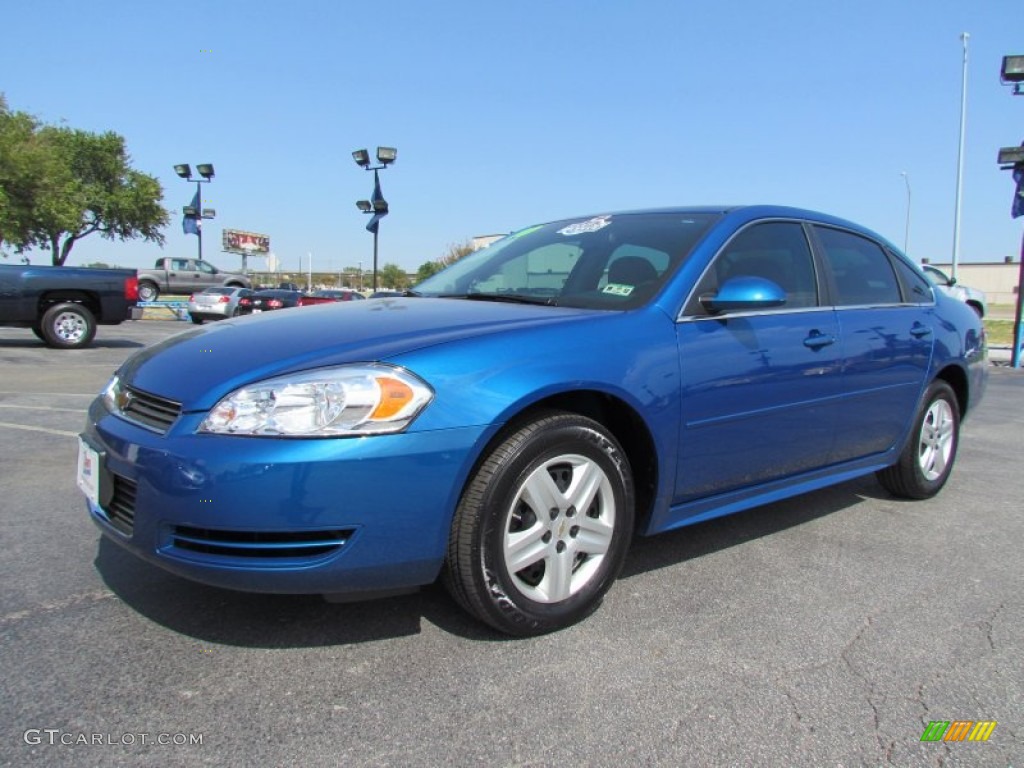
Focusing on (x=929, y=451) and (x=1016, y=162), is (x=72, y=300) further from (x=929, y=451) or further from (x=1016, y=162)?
(x=1016, y=162)

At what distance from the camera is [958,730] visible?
1.96 meters

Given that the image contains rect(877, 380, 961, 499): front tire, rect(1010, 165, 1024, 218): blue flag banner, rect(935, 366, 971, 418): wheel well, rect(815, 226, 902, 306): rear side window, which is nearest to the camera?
rect(815, 226, 902, 306): rear side window

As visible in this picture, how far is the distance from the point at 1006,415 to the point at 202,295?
20798 millimetres

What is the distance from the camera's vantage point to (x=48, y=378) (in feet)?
27.3

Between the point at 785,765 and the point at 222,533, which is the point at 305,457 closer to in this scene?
the point at 222,533

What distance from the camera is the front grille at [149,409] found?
2229mm

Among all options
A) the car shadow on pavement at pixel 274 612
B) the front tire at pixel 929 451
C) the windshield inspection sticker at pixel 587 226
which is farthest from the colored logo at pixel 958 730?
the windshield inspection sticker at pixel 587 226

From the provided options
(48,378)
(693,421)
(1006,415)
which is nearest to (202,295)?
(48,378)

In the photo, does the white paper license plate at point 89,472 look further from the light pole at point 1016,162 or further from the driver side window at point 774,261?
the light pole at point 1016,162

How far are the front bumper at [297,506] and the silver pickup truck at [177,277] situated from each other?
31.3m

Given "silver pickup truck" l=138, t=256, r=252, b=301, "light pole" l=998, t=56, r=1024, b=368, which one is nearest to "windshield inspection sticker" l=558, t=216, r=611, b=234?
"light pole" l=998, t=56, r=1024, b=368

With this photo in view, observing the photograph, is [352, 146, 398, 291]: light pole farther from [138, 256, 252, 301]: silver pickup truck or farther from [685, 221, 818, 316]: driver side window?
[685, 221, 818, 316]: driver side window

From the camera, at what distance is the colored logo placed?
6.33 ft

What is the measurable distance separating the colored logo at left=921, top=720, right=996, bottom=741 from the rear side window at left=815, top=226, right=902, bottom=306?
79.7 inches
